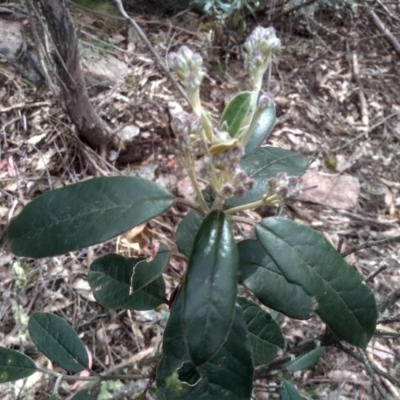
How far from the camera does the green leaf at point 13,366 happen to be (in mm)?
987

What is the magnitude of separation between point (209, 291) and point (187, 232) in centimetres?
33

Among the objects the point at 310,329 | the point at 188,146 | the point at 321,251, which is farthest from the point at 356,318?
the point at 310,329

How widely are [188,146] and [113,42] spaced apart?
1.86m

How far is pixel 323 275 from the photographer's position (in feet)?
2.42

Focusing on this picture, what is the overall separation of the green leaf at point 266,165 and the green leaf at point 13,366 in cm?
63

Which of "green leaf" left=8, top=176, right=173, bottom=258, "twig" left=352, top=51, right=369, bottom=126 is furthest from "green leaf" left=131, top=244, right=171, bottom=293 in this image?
"twig" left=352, top=51, right=369, bottom=126

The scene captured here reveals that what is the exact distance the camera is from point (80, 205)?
74cm

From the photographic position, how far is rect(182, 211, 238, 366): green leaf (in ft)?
2.06

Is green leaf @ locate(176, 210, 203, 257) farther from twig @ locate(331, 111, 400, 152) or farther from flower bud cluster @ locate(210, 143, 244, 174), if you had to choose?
twig @ locate(331, 111, 400, 152)

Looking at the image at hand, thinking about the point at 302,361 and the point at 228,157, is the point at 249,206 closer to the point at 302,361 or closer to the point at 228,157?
the point at 228,157

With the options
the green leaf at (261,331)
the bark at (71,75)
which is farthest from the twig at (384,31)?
the green leaf at (261,331)

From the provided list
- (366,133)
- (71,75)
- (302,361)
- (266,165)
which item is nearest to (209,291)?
(266,165)

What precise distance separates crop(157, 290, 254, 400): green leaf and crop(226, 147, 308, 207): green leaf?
292 millimetres

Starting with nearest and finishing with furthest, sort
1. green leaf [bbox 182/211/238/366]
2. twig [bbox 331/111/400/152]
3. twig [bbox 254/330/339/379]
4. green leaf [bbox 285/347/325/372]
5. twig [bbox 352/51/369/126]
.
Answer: green leaf [bbox 182/211/238/366] → twig [bbox 254/330/339/379] → green leaf [bbox 285/347/325/372] → twig [bbox 331/111/400/152] → twig [bbox 352/51/369/126]
